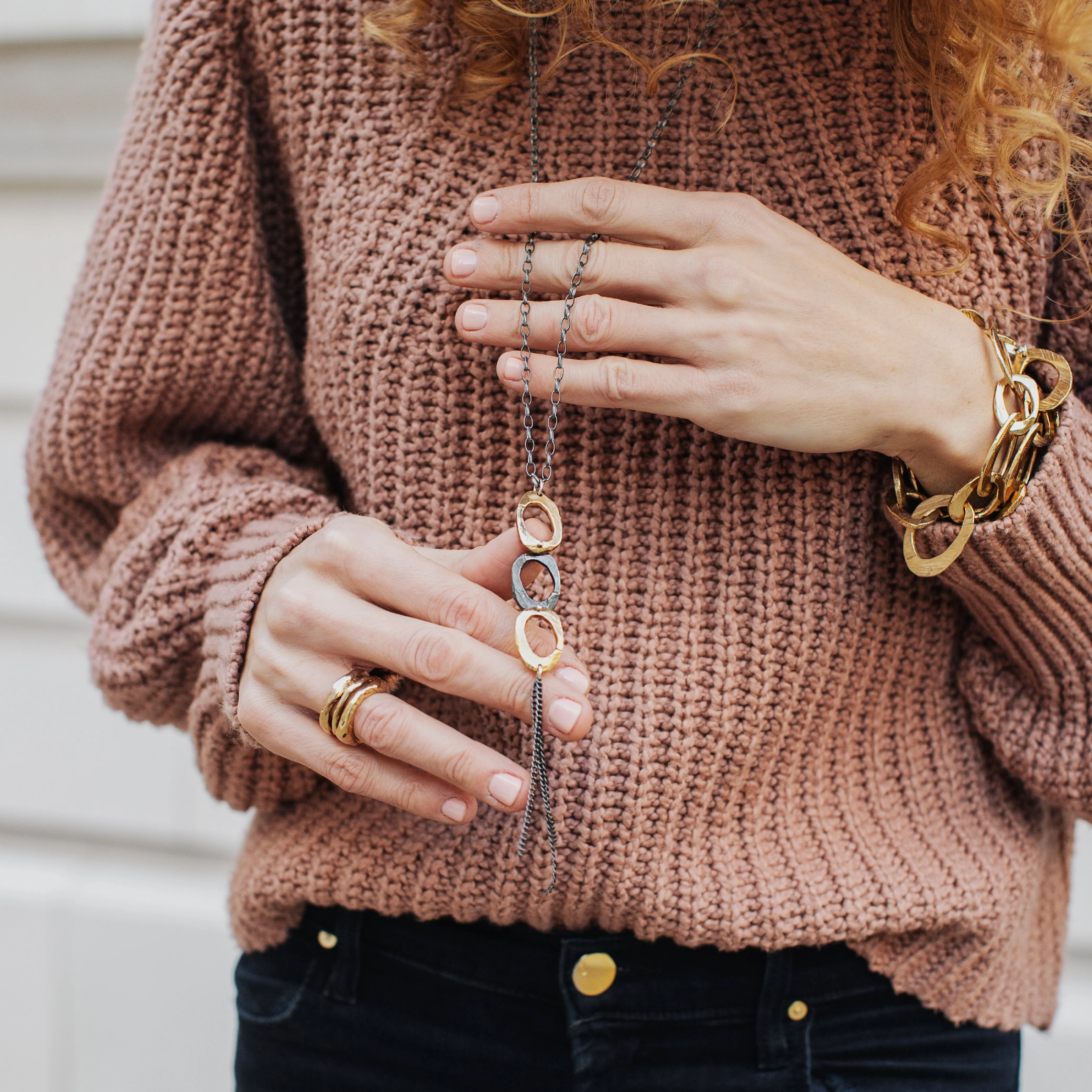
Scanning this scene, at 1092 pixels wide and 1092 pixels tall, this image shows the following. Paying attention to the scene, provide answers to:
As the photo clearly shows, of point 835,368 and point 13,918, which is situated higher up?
A: point 835,368

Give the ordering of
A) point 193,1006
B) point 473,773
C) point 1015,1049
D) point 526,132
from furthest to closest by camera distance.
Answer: point 193,1006
point 1015,1049
point 526,132
point 473,773

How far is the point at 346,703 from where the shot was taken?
610 mm

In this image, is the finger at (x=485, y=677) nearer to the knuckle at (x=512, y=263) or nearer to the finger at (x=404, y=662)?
the finger at (x=404, y=662)

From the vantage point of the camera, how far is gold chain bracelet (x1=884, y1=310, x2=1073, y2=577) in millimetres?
632

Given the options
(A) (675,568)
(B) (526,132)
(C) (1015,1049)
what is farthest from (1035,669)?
(B) (526,132)

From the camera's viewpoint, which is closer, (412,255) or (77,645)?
(412,255)

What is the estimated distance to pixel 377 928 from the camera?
786 mm

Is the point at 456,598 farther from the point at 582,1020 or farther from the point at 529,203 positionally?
the point at 582,1020

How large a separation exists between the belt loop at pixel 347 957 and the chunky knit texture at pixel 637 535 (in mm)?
43

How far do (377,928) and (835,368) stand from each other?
57 cm

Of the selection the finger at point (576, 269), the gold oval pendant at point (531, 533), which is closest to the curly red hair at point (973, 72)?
the finger at point (576, 269)

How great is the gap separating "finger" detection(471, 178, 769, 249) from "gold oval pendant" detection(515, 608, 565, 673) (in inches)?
9.9

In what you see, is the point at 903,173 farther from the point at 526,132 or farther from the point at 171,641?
the point at 171,641

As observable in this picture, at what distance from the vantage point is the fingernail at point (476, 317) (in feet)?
2.09
